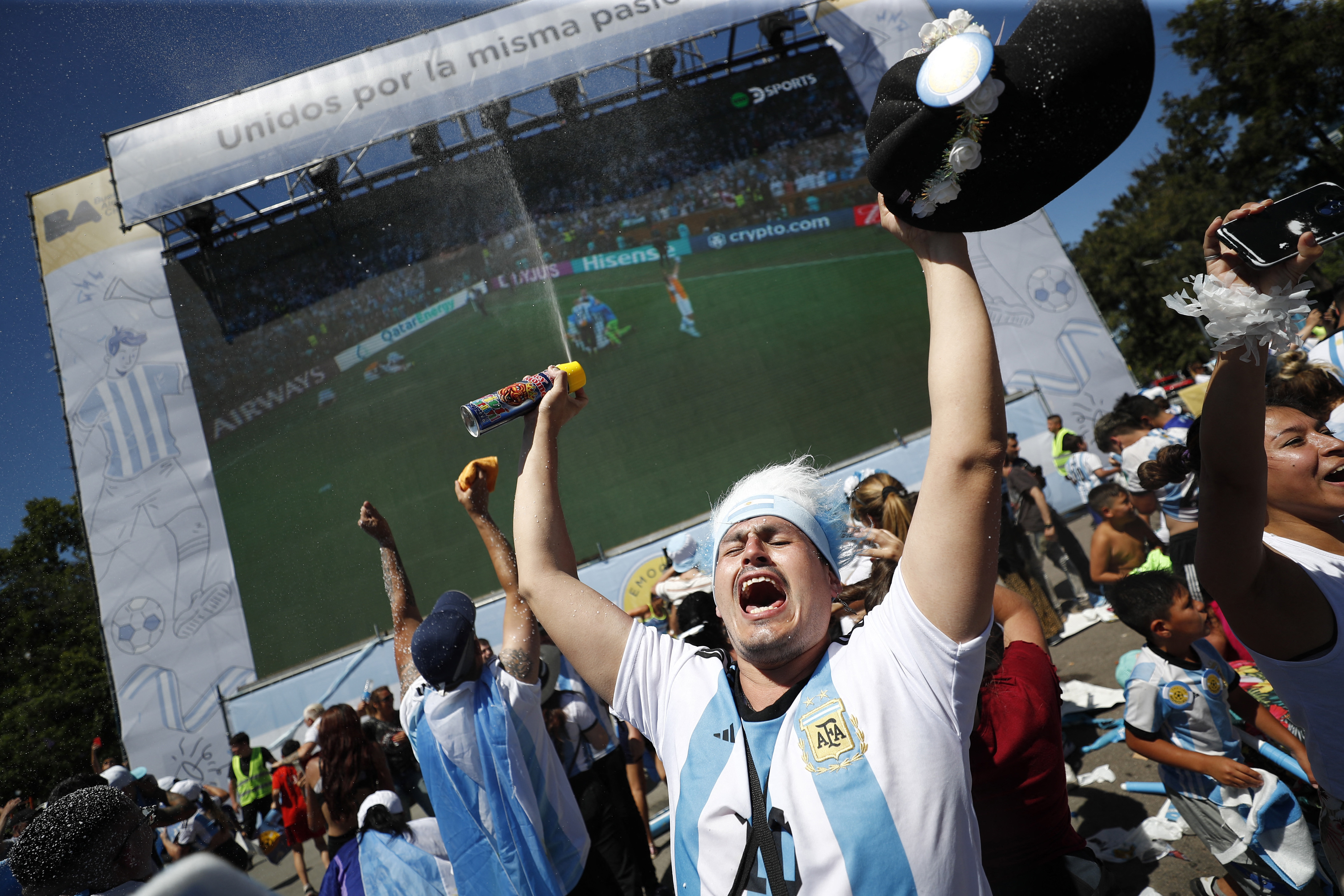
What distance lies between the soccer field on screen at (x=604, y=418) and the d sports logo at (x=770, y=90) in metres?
3.01

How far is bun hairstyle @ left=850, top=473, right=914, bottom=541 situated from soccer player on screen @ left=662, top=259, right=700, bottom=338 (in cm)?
1135

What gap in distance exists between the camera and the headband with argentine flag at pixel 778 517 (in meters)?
1.82

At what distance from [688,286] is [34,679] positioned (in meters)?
16.3

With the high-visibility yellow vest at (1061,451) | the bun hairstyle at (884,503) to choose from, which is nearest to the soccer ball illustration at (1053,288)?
the high-visibility yellow vest at (1061,451)

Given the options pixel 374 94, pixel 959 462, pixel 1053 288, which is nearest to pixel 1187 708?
pixel 959 462

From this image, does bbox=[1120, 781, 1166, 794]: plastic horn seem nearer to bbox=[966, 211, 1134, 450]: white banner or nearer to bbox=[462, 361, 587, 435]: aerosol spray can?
bbox=[462, 361, 587, 435]: aerosol spray can

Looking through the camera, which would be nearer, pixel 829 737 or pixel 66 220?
pixel 829 737

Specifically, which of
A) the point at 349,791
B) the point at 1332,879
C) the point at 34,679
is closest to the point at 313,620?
the point at 34,679

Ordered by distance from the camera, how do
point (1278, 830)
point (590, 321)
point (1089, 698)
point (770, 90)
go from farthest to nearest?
1. point (770, 90)
2. point (590, 321)
3. point (1089, 698)
4. point (1278, 830)

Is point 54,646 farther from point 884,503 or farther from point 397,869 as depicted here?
point 884,503

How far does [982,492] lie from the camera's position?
1.28 meters

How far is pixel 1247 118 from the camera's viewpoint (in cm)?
1842

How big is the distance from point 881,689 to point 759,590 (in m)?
0.43

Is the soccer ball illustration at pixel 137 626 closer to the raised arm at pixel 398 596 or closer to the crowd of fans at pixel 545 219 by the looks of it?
the crowd of fans at pixel 545 219
